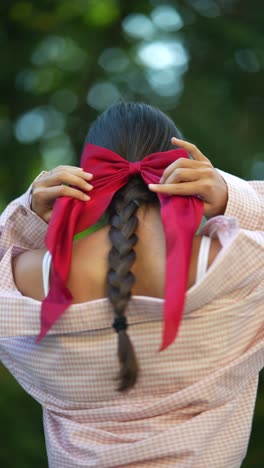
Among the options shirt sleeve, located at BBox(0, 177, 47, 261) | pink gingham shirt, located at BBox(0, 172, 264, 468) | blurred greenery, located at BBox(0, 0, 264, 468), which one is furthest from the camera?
blurred greenery, located at BBox(0, 0, 264, 468)

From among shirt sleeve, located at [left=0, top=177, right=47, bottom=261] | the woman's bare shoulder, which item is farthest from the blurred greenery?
the woman's bare shoulder

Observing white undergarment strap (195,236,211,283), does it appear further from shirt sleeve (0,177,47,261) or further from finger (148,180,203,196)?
shirt sleeve (0,177,47,261)

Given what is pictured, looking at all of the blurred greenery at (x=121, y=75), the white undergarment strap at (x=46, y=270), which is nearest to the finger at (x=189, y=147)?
the white undergarment strap at (x=46, y=270)

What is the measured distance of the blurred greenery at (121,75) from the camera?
93.0 inches

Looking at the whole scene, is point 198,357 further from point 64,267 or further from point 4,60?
point 4,60

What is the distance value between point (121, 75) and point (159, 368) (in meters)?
1.58

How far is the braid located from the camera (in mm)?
1105

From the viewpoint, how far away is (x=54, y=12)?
2.45m

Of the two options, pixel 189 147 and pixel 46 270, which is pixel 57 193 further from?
pixel 189 147

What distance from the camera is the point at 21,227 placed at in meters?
1.39

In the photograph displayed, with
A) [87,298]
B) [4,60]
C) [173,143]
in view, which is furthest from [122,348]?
[4,60]

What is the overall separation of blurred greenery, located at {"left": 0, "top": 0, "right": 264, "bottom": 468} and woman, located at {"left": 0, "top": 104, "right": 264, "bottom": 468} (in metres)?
1.12

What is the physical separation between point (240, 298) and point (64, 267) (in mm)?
305

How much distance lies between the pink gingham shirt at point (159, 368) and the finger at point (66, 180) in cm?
17
